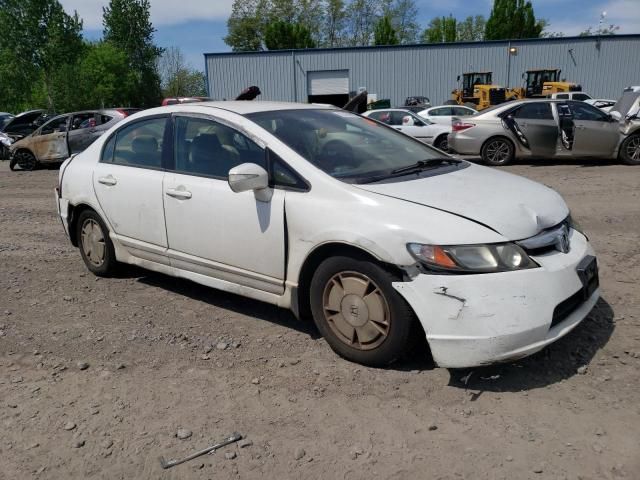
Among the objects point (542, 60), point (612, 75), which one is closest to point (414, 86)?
point (542, 60)

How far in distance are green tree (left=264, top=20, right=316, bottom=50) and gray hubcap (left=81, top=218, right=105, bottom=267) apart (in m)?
64.6

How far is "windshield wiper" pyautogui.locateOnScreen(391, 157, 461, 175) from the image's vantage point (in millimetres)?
3738

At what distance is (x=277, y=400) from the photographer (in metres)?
3.12

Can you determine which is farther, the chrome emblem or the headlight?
the chrome emblem

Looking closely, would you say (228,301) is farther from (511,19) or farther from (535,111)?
(511,19)

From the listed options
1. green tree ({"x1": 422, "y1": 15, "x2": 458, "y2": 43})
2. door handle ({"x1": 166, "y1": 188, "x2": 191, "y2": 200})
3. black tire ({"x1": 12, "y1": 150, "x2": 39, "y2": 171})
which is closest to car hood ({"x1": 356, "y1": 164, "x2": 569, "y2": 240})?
door handle ({"x1": 166, "y1": 188, "x2": 191, "y2": 200})

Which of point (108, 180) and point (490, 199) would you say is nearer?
point (490, 199)

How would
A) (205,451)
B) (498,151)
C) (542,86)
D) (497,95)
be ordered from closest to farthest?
(205,451)
(498,151)
(497,95)
(542,86)

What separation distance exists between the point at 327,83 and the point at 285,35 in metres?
24.8

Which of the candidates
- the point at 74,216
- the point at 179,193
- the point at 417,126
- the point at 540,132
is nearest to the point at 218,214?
the point at 179,193

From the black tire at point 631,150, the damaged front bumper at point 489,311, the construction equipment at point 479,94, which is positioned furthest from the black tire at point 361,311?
the construction equipment at point 479,94

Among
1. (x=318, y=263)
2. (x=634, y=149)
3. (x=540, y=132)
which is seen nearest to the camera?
(x=318, y=263)

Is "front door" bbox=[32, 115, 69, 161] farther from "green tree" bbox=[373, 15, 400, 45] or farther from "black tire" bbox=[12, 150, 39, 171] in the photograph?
"green tree" bbox=[373, 15, 400, 45]

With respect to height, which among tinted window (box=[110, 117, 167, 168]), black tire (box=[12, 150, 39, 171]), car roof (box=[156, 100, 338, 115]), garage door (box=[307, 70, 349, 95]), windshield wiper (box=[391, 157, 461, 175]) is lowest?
black tire (box=[12, 150, 39, 171])
